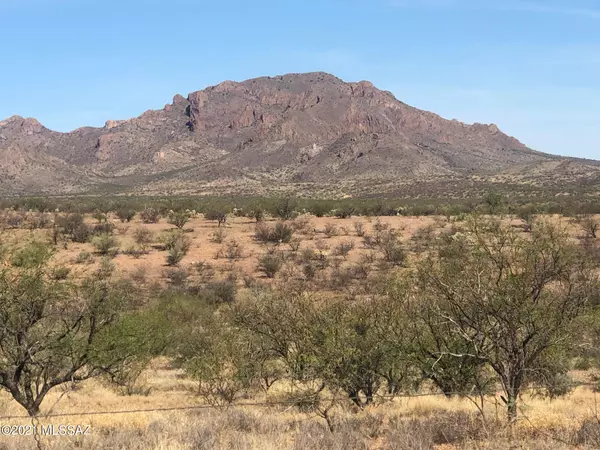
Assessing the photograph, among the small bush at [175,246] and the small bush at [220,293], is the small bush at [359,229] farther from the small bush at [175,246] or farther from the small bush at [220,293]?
the small bush at [220,293]

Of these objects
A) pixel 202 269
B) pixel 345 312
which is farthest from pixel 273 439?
pixel 202 269

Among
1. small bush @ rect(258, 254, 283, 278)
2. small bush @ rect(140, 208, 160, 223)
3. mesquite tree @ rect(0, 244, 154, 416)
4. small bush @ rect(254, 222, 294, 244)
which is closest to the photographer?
mesquite tree @ rect(0, 244, 154, 416)

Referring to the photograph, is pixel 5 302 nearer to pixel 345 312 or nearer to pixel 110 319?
pixel 110 319

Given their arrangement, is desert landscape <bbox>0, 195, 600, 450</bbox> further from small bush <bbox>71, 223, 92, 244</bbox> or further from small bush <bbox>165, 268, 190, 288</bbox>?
small bush <bbox>71, 223, 92, 244</bbox>

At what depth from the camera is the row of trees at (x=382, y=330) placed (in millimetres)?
9562

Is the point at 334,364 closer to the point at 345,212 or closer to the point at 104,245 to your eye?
the point at 104,245

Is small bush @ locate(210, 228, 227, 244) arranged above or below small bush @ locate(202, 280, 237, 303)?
above

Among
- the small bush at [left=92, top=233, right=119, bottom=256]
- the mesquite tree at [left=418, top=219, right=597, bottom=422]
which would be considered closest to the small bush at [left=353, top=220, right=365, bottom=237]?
the small bush at [left=92, top=233, right=119, bottom=256]

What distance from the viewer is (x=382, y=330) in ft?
45.5

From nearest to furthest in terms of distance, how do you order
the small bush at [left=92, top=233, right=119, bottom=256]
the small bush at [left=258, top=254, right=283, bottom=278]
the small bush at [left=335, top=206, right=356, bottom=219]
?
the small bush at [left=258, top=254, right=283, bottom=278]
the small bush at [left=92, top=233, right=119, bottom=256]
the small bush at [left=335, top=206, right=356, bottom=219]

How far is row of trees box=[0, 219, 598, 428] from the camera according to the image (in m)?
9.56

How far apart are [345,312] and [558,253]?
650 centimetres

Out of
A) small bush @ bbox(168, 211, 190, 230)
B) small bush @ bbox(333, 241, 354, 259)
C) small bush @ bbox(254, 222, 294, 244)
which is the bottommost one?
small bush @ bbox(333, 241, 354, 259)

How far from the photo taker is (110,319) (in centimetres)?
1333
